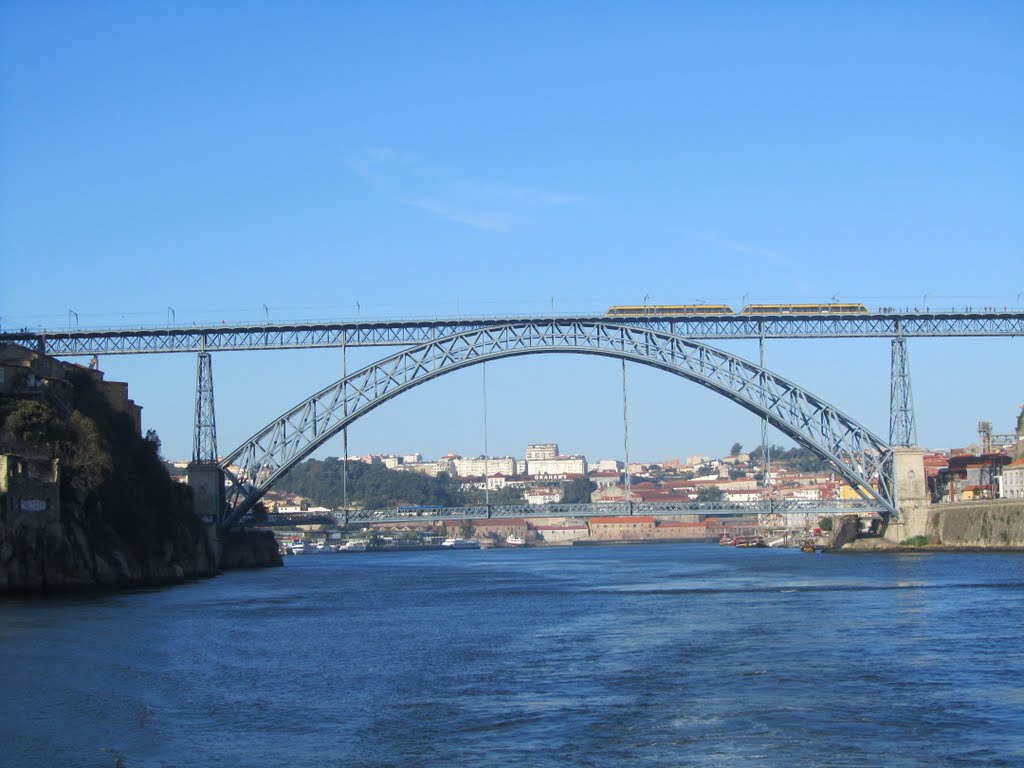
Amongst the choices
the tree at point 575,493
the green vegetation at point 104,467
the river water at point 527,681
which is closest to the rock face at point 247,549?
the green vegetation at point 104,467

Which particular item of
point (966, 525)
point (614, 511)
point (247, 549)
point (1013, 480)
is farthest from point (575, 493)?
point (966, 525)

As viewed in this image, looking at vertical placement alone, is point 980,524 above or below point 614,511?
below

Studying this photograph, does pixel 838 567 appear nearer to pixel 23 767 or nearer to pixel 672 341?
pixel 672 341

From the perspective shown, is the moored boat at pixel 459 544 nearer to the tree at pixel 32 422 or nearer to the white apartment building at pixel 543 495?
the white apartment building at pixel 543 495

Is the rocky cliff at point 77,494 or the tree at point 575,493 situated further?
the tree at point 575,493

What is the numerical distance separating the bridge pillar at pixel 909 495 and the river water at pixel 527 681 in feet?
77.0

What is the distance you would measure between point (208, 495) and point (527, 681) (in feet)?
137

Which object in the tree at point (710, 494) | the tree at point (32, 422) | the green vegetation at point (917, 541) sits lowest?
the tree at point (710, 494)

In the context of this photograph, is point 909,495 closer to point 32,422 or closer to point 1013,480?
point 1013,480

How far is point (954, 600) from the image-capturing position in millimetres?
33625

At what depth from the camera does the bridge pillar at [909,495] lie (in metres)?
61.8

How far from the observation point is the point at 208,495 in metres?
60.8

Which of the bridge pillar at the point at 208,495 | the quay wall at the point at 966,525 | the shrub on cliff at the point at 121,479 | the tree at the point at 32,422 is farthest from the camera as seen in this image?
the bridge pillar at the point at 208,495

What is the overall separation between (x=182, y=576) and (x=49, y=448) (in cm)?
1263
